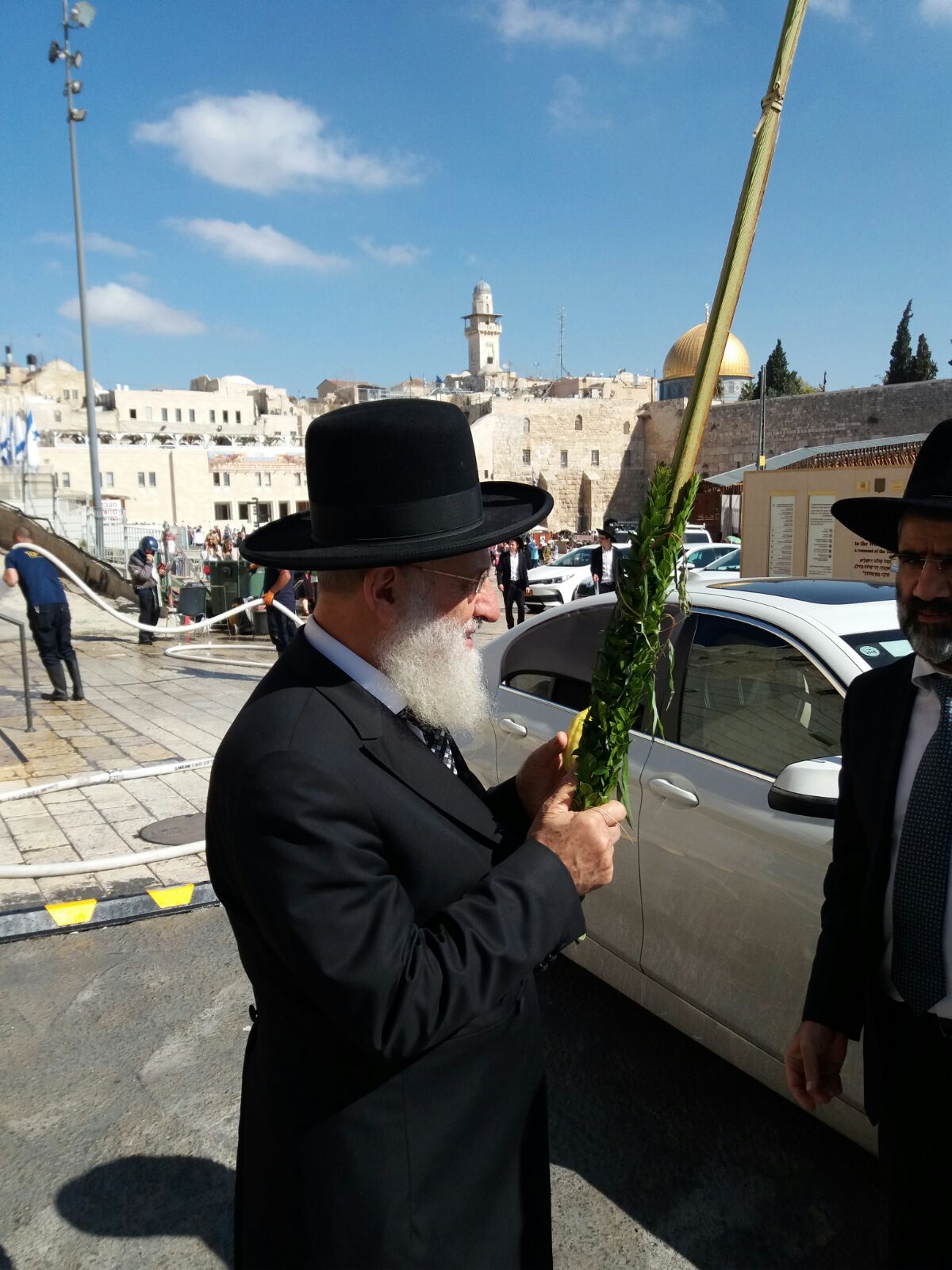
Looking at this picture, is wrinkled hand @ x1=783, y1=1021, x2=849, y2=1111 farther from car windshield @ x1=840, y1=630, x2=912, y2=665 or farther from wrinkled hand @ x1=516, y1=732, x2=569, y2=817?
car windshield @ x1=840, y1=630, x2=912, y2=665

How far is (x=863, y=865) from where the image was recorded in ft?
6.31

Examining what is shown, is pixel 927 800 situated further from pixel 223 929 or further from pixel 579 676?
pixel 223 929

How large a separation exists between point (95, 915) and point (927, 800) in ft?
13.8

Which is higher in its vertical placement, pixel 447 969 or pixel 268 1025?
pixel 447 969

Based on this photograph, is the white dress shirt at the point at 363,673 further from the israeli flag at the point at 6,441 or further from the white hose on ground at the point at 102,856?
the israeli flag at the point at 6,441

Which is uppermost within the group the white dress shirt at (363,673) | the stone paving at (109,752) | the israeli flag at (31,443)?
the israeli flag at (31,443)

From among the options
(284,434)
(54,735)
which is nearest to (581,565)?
(54,735)

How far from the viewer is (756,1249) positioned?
2.45 m

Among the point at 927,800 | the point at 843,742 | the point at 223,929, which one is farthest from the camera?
the point at 223,929

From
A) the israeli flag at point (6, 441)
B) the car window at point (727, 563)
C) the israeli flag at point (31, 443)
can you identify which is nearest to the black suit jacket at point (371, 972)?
the car window at point (727, 563)

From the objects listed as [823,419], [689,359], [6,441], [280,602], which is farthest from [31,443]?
[689,359]

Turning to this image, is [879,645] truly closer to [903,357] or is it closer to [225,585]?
[225,585]

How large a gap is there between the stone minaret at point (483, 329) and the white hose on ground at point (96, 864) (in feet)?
357

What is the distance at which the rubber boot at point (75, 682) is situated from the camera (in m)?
10.0
